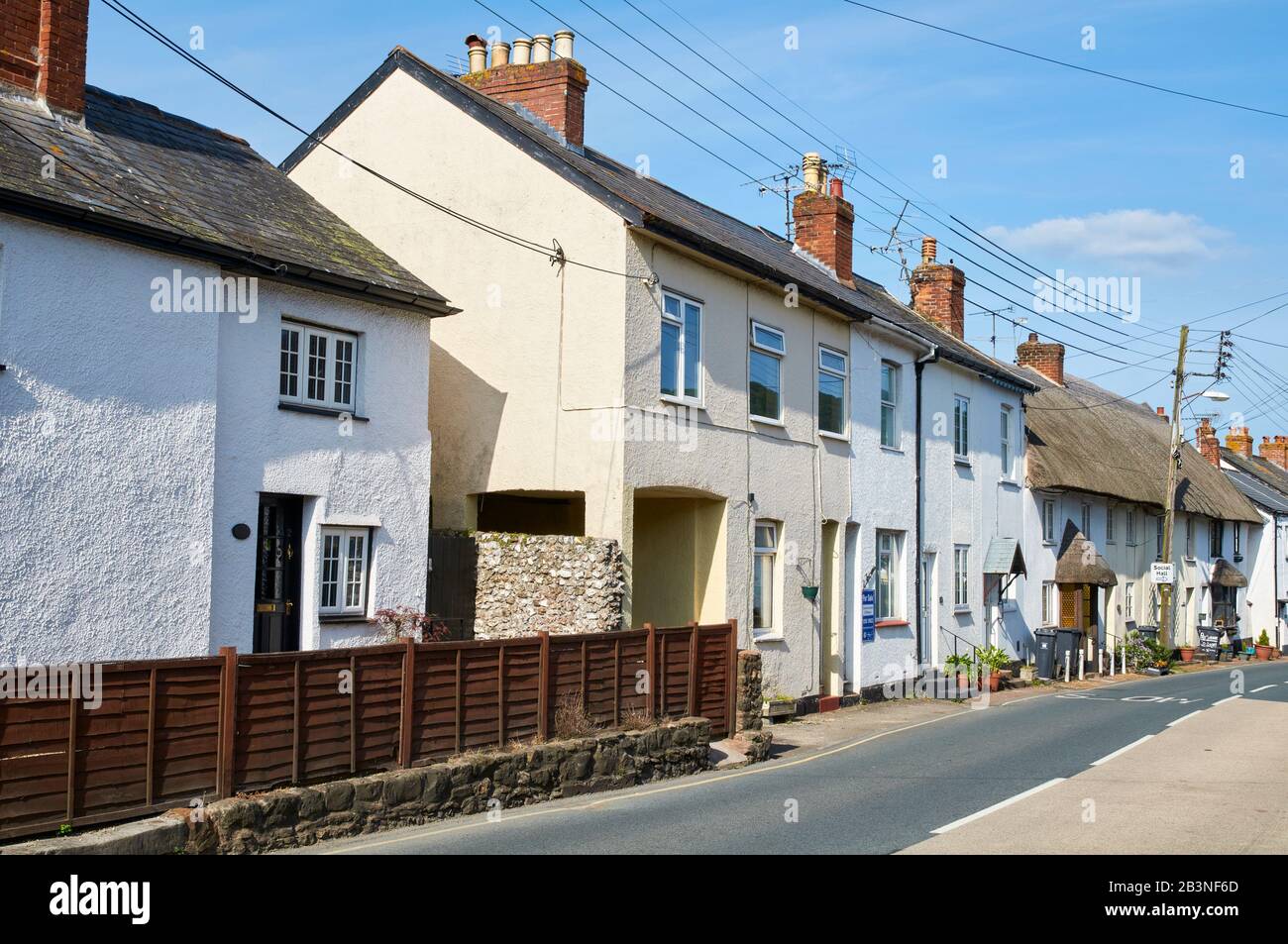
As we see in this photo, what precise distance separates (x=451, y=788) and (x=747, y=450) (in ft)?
30.9

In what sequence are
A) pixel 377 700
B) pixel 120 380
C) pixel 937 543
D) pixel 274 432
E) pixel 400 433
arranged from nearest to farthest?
pixel 377 700
pixel 120 380
pixel 274 432
pixel 400 433
pixel 937 543

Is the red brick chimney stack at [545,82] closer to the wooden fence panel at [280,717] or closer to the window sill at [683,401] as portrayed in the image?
the window sill at [683,401]

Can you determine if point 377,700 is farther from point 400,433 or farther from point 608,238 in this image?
point 608,238

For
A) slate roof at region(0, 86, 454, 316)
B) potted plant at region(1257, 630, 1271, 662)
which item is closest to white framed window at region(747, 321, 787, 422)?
slate roof at region(0, 86, 454, 316)

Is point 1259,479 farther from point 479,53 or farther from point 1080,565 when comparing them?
point 479,53

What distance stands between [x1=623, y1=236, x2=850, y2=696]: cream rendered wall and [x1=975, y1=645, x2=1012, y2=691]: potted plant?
7.18 m

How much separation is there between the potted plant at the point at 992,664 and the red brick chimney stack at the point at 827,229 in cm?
909

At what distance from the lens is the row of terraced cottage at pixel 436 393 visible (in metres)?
12.2

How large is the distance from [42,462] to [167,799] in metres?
4.00

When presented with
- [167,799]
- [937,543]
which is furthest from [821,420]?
[167,799]

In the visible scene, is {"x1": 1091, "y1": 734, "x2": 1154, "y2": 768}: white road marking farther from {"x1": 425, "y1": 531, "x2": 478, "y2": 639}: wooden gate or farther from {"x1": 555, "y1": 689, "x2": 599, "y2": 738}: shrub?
{"x1": 425, "y1": 531, "x2": 478, "y2": 639}: wooden gate

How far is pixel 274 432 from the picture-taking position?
1433cm

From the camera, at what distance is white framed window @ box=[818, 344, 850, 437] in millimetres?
22172

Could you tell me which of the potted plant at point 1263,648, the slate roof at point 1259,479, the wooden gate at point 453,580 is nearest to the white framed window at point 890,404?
the wooden gate at point 453,580
